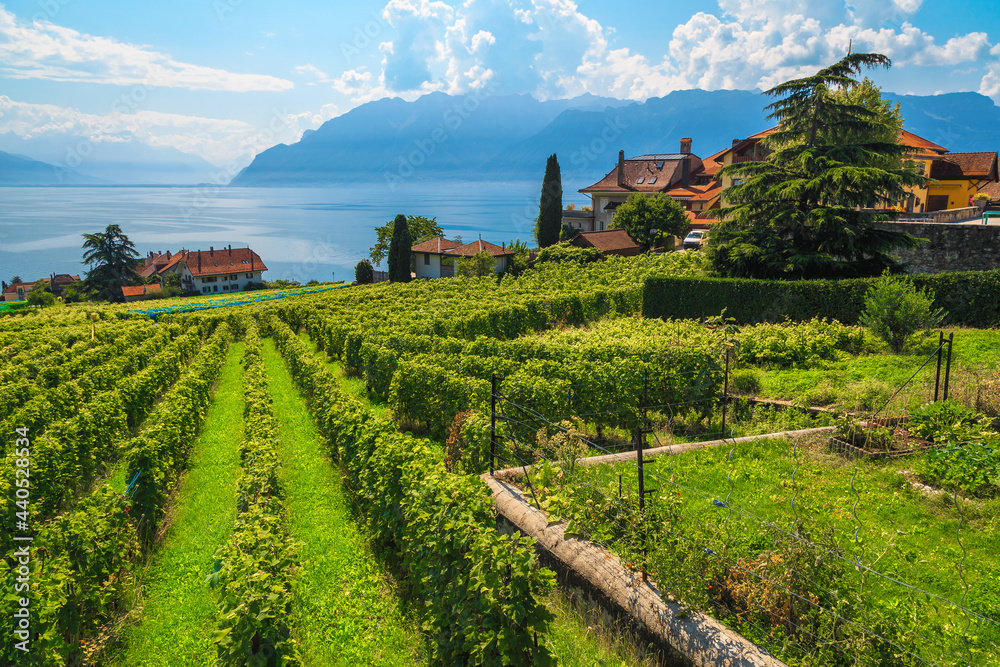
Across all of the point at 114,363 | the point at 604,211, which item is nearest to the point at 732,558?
the point at 114,363

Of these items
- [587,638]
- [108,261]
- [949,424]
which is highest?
[108,261]

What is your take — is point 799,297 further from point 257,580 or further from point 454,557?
point 257,580

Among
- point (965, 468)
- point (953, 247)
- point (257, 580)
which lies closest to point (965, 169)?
point (953, 247)

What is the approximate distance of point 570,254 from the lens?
48.8 meters

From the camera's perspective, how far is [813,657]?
4.72 metres

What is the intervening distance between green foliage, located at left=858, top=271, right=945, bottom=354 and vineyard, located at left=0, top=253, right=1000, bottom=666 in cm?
67

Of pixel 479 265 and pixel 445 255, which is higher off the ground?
pixel 445 255

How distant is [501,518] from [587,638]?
2.45 m

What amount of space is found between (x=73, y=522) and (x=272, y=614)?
3678 millimetres

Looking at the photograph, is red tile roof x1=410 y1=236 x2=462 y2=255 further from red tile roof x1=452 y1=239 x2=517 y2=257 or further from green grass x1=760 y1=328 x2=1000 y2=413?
green grass x1=760 y1=328 x2=1000 y2=413

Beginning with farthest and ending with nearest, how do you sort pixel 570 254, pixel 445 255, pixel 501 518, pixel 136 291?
pixel 136 291
pixel 445 255
pixel 570 254
pixel 501 518

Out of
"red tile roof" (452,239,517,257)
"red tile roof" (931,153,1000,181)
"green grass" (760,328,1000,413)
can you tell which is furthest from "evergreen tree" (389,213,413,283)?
"red tile roof" (931,153,1000,181)

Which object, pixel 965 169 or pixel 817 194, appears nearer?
pixel 817 194

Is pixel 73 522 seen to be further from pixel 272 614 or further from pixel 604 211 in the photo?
pixel 604 211
